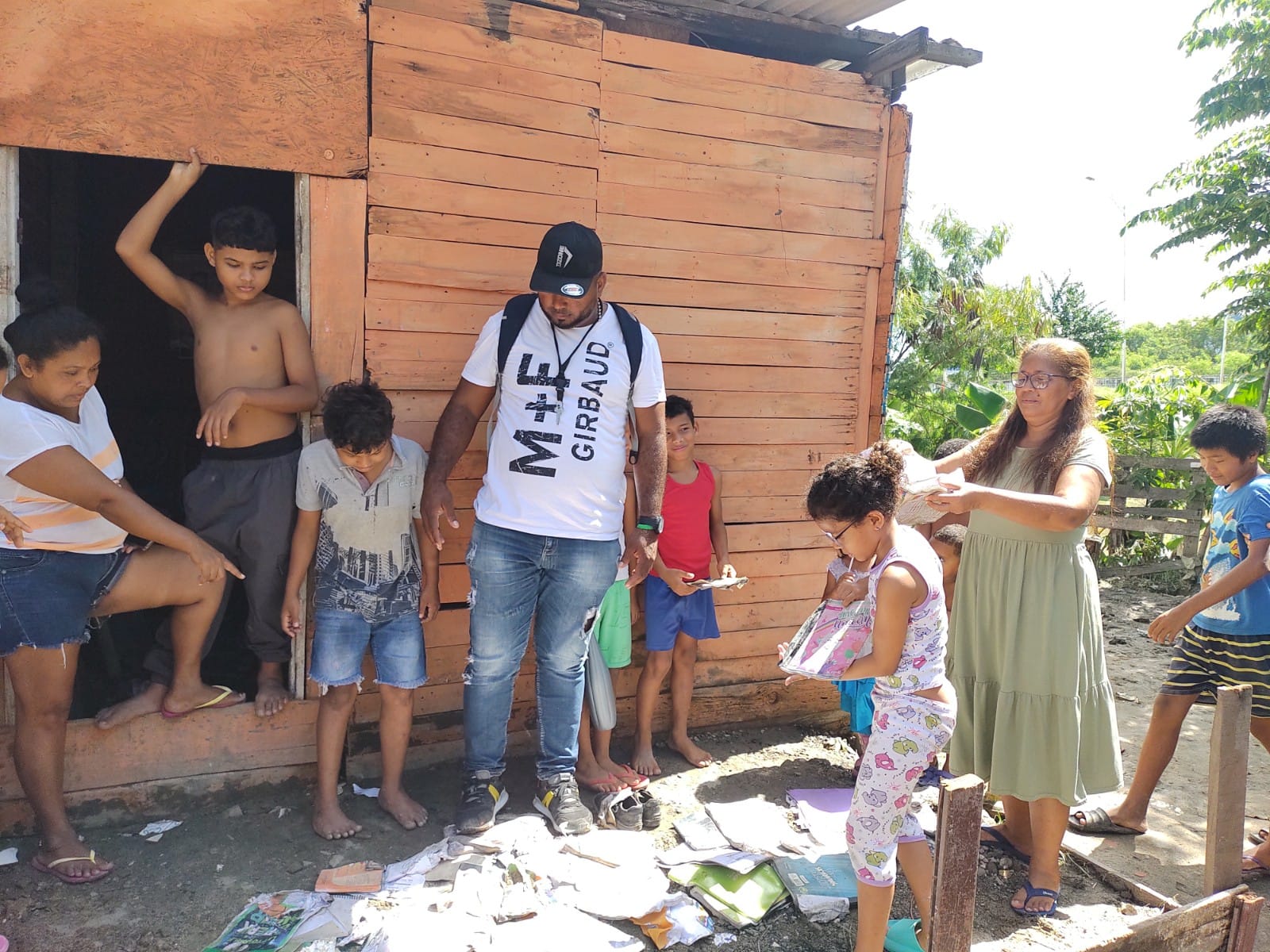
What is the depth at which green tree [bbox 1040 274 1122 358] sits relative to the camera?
129 feet

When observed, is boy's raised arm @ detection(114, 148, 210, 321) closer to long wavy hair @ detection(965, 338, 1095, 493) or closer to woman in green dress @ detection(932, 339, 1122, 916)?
woman in green dress @ detection(932, 339, 1122, 916)

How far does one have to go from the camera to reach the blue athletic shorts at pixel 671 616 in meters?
4.10

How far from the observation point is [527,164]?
3.90 meters

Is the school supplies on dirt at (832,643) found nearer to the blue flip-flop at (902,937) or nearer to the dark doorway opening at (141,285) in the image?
the blue flip-flop at (902,937)

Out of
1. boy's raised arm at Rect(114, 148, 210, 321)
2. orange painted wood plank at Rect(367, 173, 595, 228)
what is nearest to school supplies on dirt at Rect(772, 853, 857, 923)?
orange painted wood plank at Rect(367, 173, 595, 228)

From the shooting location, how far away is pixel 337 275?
359cm

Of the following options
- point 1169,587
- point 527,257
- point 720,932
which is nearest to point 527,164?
point 527,257

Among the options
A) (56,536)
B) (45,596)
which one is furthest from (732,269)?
(45,596)

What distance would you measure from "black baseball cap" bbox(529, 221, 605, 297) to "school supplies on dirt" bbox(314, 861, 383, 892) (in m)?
2.22

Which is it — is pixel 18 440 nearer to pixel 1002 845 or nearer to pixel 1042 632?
pixel 1042 632

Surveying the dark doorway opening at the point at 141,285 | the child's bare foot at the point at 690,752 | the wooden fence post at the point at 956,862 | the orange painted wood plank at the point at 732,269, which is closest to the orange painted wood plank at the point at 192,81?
the orange painted wood plank at the point at 732,269

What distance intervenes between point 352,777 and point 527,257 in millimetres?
2484

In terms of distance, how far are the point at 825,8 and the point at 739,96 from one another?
23.6 inches

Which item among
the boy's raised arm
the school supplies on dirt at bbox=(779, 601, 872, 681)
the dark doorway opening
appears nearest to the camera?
the school supplies on dirt at bbox=(779, 601, 872, 681)
